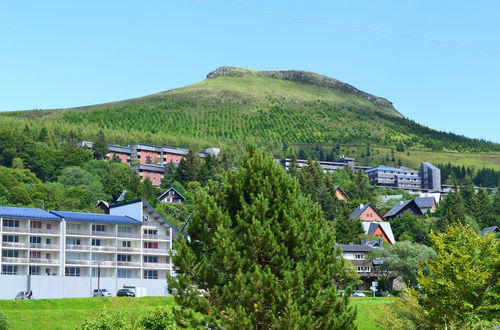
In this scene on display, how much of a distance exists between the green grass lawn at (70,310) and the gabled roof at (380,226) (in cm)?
7689

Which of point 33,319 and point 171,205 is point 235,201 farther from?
point 171,205

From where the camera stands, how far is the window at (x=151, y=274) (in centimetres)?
10663

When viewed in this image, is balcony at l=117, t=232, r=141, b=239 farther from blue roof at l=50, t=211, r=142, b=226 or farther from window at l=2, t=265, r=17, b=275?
window at l=2, t=265, r=17, b=275

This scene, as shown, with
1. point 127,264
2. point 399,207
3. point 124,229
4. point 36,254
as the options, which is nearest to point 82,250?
point 36,254

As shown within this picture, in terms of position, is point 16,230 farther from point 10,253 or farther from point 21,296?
point 21,296

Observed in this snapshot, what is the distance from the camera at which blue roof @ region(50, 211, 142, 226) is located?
10250cm

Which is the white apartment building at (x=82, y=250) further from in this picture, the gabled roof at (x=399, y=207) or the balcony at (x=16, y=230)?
the gabled roof at (x=399, y=207)

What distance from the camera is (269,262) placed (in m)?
35.4

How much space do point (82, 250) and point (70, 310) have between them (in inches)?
1495

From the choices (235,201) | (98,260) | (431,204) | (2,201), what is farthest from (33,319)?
(431,204)

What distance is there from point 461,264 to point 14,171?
135236mm

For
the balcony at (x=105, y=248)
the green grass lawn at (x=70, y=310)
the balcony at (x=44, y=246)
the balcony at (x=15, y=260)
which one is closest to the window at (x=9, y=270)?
the balcony at (x=15, y=260)

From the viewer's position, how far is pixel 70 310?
6469cm

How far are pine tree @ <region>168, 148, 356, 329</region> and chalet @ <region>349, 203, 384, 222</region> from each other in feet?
453
